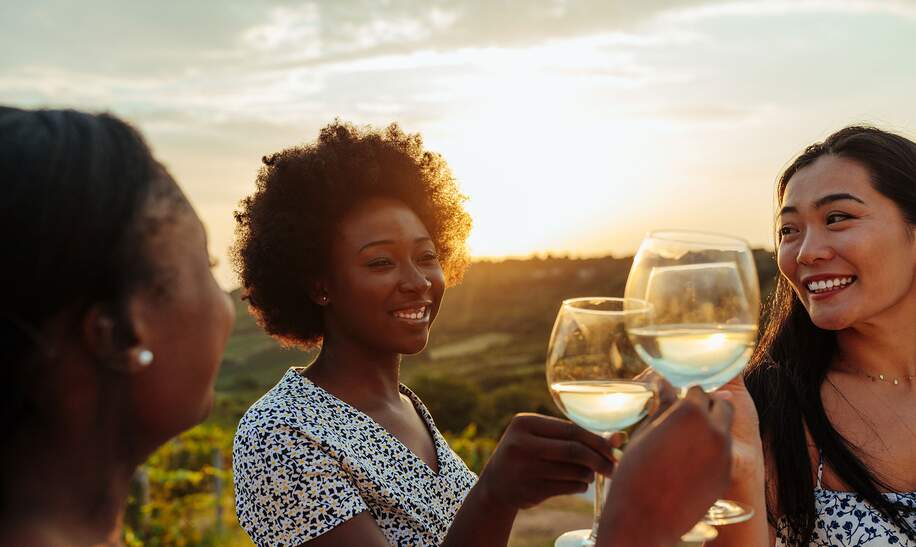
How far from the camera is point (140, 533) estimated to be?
1033 centimetres

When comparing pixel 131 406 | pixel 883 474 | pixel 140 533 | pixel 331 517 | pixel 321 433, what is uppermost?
pixel 131 406

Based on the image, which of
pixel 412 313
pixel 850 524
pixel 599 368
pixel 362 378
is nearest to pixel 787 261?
pixel 850 524

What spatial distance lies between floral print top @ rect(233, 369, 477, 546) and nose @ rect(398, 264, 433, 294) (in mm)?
498

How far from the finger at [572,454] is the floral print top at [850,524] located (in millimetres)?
2246

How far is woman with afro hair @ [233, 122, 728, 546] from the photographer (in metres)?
2.46

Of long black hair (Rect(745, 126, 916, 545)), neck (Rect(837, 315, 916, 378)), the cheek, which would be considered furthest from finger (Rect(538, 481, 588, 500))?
neck (Rect(837, 315, 916, 378))

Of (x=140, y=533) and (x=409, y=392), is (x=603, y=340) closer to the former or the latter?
(x=409, y=392)

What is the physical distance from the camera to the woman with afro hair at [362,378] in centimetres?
246

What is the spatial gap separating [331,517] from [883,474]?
8.98 feet

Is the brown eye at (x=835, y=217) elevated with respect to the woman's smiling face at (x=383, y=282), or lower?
elevated

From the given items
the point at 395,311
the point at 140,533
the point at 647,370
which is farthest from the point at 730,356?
the point at 140,533

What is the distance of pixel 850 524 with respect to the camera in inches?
155

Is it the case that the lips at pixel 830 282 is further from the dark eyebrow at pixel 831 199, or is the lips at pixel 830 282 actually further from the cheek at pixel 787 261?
the dark eyebrow at pixel 831 199

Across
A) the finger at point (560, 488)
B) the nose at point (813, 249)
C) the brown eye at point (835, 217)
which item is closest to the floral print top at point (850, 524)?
the nose at point (813, 249)
